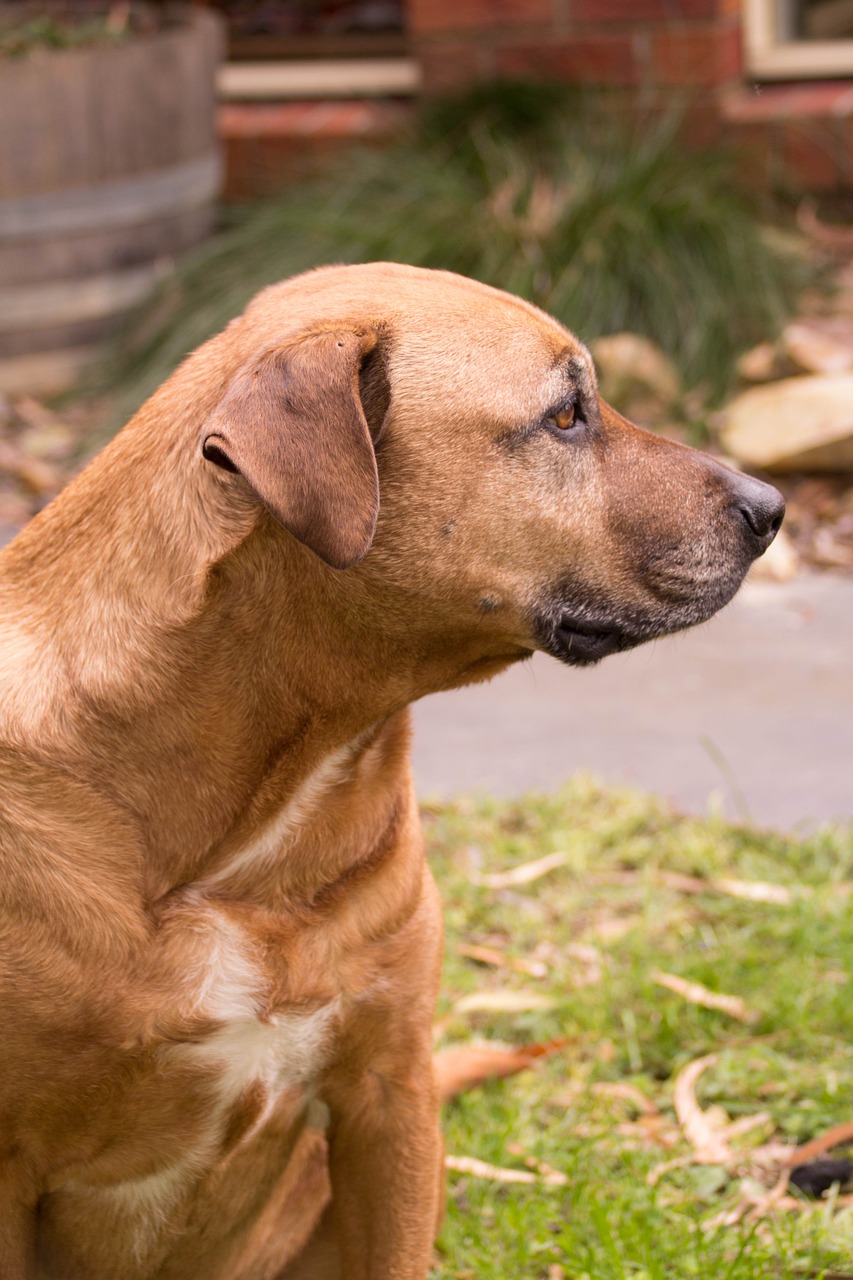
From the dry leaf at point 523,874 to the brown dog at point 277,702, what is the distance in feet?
4.18

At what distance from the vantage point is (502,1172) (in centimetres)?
286

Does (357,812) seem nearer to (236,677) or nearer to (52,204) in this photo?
(236,677)

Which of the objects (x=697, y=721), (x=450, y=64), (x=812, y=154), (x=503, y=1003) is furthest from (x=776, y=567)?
(x=450, y=64)

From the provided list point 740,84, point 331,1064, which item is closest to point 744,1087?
point 331,1064

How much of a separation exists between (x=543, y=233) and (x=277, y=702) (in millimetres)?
4620

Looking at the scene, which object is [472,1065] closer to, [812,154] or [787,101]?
[812,154]

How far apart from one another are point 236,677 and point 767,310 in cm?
→ 449

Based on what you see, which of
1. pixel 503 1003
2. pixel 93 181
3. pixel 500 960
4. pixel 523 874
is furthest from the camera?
pixel 93 181

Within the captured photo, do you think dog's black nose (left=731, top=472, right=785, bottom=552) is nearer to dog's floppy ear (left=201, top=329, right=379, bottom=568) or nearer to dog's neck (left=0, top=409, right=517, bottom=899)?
dog's neck (left=0, top=409, right=517, bottom=899)

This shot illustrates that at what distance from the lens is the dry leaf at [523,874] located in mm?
3693

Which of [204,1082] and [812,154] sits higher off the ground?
[204,1082]

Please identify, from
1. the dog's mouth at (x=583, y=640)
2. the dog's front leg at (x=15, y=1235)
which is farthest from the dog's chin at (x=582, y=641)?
the dog's front leg at (x=15, y=1235)

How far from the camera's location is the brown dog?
209cm

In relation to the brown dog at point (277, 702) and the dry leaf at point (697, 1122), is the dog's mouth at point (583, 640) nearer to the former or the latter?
the brown dog at point (277, 702)
